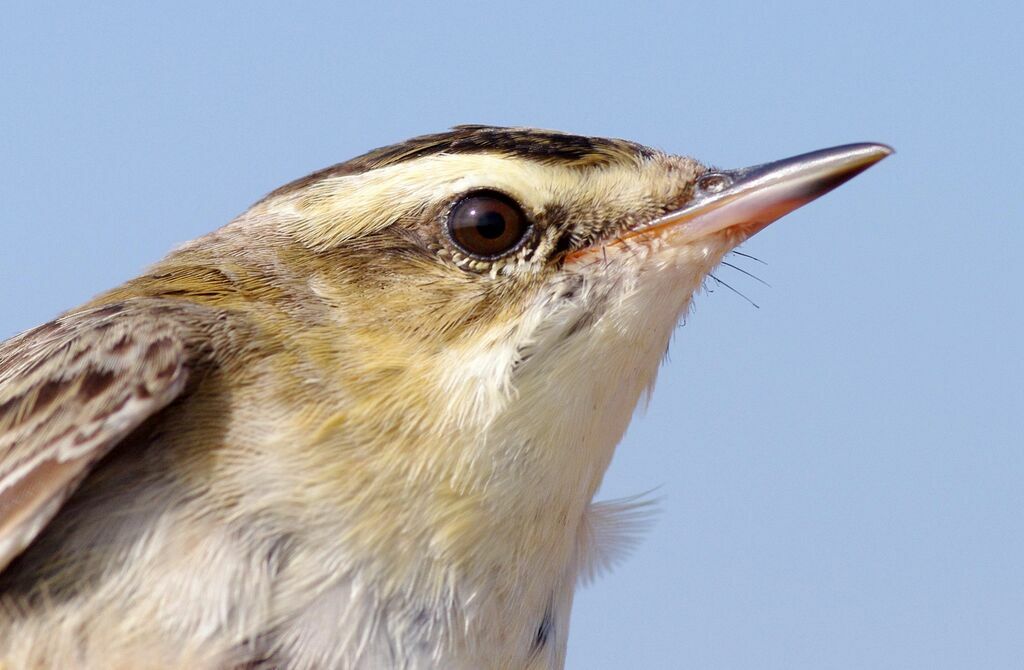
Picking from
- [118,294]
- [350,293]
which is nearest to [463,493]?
[350,293]

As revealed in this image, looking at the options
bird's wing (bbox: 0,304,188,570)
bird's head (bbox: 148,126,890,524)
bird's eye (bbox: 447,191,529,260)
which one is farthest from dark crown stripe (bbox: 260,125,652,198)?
bird's wing (bbox: 0,304,188,570)

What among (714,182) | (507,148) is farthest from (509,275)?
(714,182)

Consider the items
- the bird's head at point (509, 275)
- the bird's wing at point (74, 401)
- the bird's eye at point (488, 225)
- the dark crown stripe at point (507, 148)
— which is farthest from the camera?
the dark crown stripe at point (507, 148)

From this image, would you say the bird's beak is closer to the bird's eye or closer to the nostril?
the nostril

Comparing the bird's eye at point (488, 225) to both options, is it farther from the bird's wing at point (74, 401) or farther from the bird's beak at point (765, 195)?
the bird's wing at point (74, 401)

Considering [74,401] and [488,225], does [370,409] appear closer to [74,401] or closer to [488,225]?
[488,225]

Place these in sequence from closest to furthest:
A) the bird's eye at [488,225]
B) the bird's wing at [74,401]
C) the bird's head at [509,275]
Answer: the bird's wing at [74,401], the bird's head at [509,275], the bird's eye at [488,225]

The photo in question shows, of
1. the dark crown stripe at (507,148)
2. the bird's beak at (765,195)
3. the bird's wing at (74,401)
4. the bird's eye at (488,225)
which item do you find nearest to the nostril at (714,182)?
the bird's beak at (765,195)
